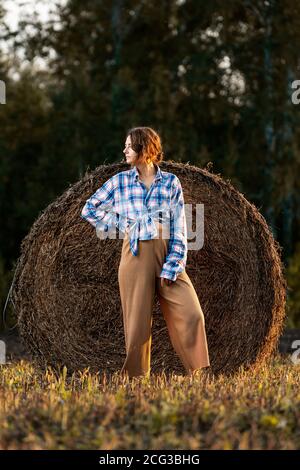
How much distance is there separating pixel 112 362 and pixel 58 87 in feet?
→ 33.2

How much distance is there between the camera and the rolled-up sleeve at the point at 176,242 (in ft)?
23.2

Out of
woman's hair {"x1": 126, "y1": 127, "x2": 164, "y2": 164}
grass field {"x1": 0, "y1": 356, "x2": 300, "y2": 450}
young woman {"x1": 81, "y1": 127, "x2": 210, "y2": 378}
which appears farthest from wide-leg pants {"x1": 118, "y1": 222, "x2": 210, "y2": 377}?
grass field {"x1": 0, "y1": 356, "x2": 300, "y2": 450}

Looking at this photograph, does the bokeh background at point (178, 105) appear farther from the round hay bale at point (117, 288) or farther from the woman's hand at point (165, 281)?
the woman's hand at point (165, 281)

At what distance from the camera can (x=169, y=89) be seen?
14.6m

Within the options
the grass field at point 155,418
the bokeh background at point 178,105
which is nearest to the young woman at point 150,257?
the grass field at point 155,418

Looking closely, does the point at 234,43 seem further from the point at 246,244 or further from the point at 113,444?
the point at 113,444

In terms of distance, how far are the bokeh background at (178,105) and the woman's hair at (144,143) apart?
6.24 m

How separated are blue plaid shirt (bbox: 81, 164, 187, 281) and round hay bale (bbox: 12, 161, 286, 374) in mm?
886

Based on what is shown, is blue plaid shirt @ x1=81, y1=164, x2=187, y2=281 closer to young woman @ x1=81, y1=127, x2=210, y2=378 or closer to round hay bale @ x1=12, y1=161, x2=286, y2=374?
young woman @ x1=81, y1=127, x2=210, y2=378

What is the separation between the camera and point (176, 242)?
7.14 metres

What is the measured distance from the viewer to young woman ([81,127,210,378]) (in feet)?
23.5

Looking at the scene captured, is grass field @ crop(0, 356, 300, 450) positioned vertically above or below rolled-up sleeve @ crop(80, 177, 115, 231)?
below

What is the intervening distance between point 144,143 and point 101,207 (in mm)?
615

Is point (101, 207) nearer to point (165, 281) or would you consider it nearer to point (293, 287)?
point (165, 281)
